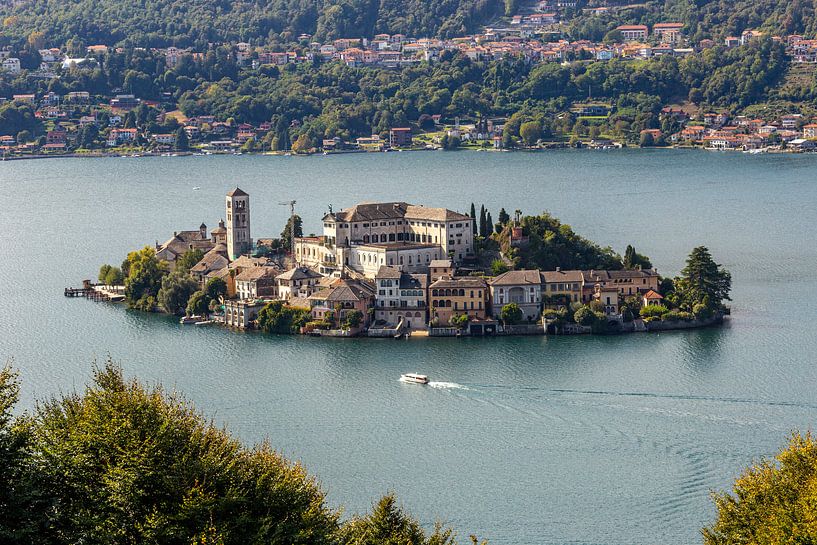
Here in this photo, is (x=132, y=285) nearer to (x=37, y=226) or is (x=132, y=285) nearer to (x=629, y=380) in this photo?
(x=629, y=380)

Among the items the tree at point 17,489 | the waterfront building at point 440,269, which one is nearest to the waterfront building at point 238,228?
the waterfront building at point 440,269

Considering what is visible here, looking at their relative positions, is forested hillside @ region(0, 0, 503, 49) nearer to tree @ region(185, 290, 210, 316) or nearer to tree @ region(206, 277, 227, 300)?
tree @ region(206, 277, 227, 300)

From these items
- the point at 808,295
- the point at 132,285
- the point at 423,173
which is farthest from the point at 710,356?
the point at 423,173

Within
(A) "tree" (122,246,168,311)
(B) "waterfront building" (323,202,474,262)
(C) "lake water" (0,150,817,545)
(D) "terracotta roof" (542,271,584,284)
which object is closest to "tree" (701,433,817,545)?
(C) "lake water" (0,150,817,545)

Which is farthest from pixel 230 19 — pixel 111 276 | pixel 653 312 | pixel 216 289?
pixel 653 312

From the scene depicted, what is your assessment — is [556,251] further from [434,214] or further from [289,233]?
[289,233]

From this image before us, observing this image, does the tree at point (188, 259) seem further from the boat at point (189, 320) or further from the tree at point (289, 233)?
the boat at point (189, 320)

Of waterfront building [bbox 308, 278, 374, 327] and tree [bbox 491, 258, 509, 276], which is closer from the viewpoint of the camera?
waterfront building [bbox 308, 278, 374, 327]
